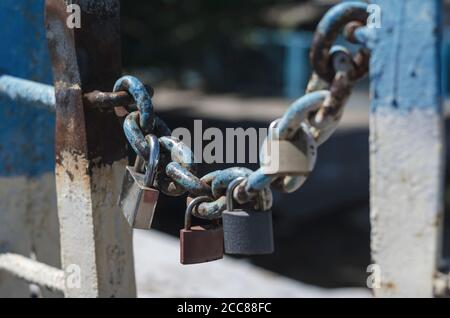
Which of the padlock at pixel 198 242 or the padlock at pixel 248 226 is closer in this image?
the padlock at pixel 248 226

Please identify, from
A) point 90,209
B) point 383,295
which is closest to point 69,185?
point 90,209

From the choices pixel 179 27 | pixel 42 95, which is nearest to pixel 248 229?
pixel 42 95

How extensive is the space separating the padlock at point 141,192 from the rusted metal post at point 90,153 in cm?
22

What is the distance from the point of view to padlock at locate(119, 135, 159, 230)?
1536 mm

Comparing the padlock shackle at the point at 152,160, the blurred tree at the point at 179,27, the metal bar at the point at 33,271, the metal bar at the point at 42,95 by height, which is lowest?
the metal bar at the point at 33,271

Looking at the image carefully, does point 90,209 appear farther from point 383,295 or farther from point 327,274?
point 327,274

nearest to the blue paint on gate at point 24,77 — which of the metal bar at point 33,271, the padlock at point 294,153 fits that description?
the metal bar at point 33,271

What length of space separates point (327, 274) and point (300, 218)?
44.2 inches

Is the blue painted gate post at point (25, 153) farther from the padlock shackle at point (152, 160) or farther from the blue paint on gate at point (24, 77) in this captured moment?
the padlock shackle at point (152, 160)

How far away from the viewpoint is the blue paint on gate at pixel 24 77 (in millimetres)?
2223

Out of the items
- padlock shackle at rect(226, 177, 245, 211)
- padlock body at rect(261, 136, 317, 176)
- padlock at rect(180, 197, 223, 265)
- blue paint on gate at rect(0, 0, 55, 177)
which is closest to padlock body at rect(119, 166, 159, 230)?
padlock at rect(180, 197, 223, 265)

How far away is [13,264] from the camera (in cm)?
222

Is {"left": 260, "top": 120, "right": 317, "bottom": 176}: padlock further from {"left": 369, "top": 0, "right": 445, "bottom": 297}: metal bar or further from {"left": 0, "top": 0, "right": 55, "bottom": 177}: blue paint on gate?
{"left": 0, "top": 0, "right": 55, "bottom": 177}: blue paint on gate

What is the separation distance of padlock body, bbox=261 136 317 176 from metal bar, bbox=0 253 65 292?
0.96m
